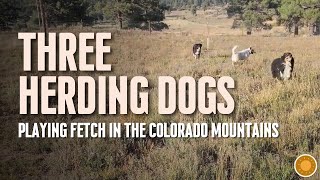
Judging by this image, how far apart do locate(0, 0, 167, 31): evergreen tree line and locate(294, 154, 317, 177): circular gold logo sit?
4840 mm

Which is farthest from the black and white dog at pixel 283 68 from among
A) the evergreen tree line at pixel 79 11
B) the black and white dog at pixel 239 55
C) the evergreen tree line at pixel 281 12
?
the evergreen tree line at pixel 281 12

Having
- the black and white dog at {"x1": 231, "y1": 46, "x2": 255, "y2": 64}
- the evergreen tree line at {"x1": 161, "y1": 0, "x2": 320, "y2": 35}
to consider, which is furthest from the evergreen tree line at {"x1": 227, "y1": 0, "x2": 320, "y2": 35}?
the black and white dog at {"x1": 231, "y1": 46, "x2": 255, "y2": 64}

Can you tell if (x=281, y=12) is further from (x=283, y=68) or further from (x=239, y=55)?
(x=283, y=68)

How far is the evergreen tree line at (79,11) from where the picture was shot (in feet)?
28.4

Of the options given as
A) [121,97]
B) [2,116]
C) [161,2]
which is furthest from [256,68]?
[2,116]

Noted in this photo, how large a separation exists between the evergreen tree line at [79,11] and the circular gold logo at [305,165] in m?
4.84

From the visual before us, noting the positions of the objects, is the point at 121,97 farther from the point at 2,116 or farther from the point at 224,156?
the point at 2,116

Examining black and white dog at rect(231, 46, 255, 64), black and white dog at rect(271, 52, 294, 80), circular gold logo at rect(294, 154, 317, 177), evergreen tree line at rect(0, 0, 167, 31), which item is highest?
evergreen tree line at rect(0, 0, 167, 31)

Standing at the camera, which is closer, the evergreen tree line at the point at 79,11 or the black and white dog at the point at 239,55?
the evergreen tree line at the point at 79,11

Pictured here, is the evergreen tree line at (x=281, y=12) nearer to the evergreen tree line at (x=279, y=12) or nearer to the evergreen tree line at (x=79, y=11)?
the evergreen tree line at (x=279, y=12)

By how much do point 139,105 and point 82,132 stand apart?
32.0 inches

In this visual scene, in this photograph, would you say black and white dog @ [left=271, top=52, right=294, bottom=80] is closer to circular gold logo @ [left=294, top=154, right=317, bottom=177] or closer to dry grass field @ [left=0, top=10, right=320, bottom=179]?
dry grass field @ [left=0, top=10, right=320, bottom=179]

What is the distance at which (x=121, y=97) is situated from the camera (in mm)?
5211

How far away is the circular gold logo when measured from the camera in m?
4.50
